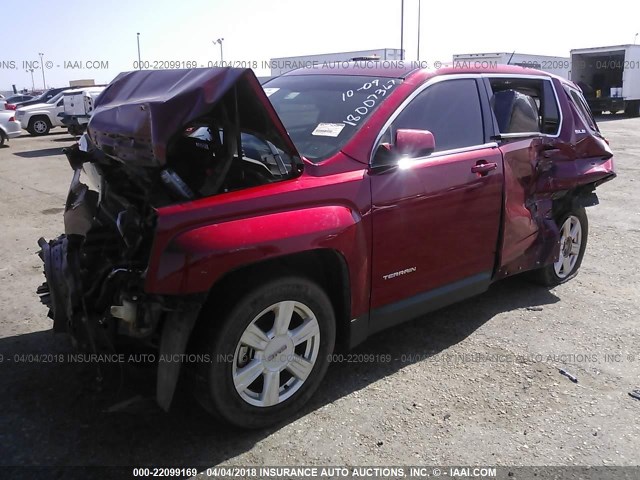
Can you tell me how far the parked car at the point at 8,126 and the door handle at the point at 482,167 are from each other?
16.7 metres

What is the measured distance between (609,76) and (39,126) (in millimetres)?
25088

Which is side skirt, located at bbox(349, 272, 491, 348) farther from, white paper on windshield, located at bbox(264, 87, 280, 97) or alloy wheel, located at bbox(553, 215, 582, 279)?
white paper on windshield, located at bbox(264, 87, 280, 97)

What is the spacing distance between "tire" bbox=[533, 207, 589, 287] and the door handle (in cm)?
136

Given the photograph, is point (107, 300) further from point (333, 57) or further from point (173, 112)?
point (333, 57)

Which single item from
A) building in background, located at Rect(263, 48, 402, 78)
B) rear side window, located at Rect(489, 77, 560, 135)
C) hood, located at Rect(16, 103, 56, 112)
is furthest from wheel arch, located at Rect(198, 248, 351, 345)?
hood, located at Rect(16, 103, 56, 112)

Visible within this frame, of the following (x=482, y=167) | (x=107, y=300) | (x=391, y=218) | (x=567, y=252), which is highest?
(x=482, y=167)

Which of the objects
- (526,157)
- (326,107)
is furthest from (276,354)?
(526,157)

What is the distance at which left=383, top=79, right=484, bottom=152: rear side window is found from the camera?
366 cm

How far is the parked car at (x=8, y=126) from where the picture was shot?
1677cm

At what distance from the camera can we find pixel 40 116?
68.9 feet

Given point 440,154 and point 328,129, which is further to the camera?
point 440,154

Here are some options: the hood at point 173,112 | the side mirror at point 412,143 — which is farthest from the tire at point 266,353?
the side mirror at point 412,143

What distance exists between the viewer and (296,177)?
307 cm

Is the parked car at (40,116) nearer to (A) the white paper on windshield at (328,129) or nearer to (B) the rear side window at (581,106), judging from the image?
(B) the rear side window at (581,106)
